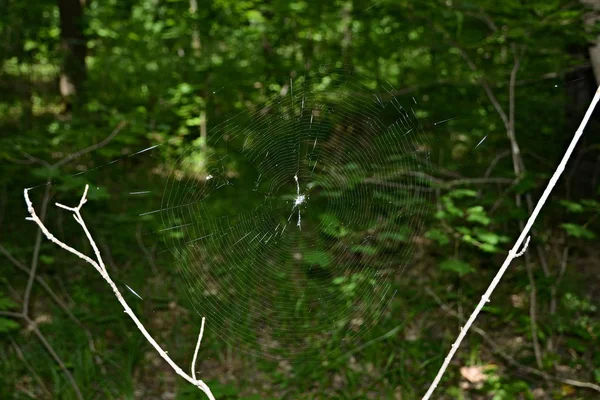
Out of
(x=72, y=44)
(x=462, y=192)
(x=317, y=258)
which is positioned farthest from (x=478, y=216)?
(x=72, y=44)

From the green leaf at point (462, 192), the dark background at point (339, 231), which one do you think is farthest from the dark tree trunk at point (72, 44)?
the green leaf at point (462, 192)

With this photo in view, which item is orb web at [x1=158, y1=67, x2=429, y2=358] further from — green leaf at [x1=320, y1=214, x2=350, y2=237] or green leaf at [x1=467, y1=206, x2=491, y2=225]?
green leaf at [x1=467, y1=206, x2=491, y2=225]

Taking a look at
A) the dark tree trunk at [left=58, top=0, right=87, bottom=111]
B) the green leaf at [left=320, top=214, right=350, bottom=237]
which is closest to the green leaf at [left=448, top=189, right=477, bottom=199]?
the green leaf at [left=320, top=214, right=350, bottom=237]

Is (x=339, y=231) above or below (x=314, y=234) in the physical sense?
above

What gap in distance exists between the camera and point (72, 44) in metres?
7.19

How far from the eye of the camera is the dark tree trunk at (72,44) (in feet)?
22.4

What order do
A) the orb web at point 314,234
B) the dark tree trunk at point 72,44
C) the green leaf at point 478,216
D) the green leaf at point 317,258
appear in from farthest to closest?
the dark tree trunk at point 72,44 < the green leaf at point 317,258 < the green leaf at point 478,216 < the orb web at point 314,234

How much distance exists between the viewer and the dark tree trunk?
22.4 feet

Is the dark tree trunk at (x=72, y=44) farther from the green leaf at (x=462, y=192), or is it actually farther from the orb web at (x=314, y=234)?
the green leaf at (x=462, y=192)

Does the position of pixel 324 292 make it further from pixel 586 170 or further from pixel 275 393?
pixel 586 170

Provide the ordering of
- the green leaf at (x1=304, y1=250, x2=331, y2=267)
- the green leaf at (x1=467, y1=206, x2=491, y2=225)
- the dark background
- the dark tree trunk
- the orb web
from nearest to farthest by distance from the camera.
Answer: the orb web → the green leaf at (x1=467, y1=206, x2=491, y2=225) → the green leaf at (x1=304, y1=250, x2=331, y2=267) → the dark background → the dark tree trunk

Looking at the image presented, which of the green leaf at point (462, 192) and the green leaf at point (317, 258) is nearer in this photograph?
the green leaf at point (462, 192)

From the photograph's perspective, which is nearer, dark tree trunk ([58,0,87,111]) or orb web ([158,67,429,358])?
orb web ([158,67,429,358])

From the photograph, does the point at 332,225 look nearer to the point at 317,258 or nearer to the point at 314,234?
the point at 317,258
